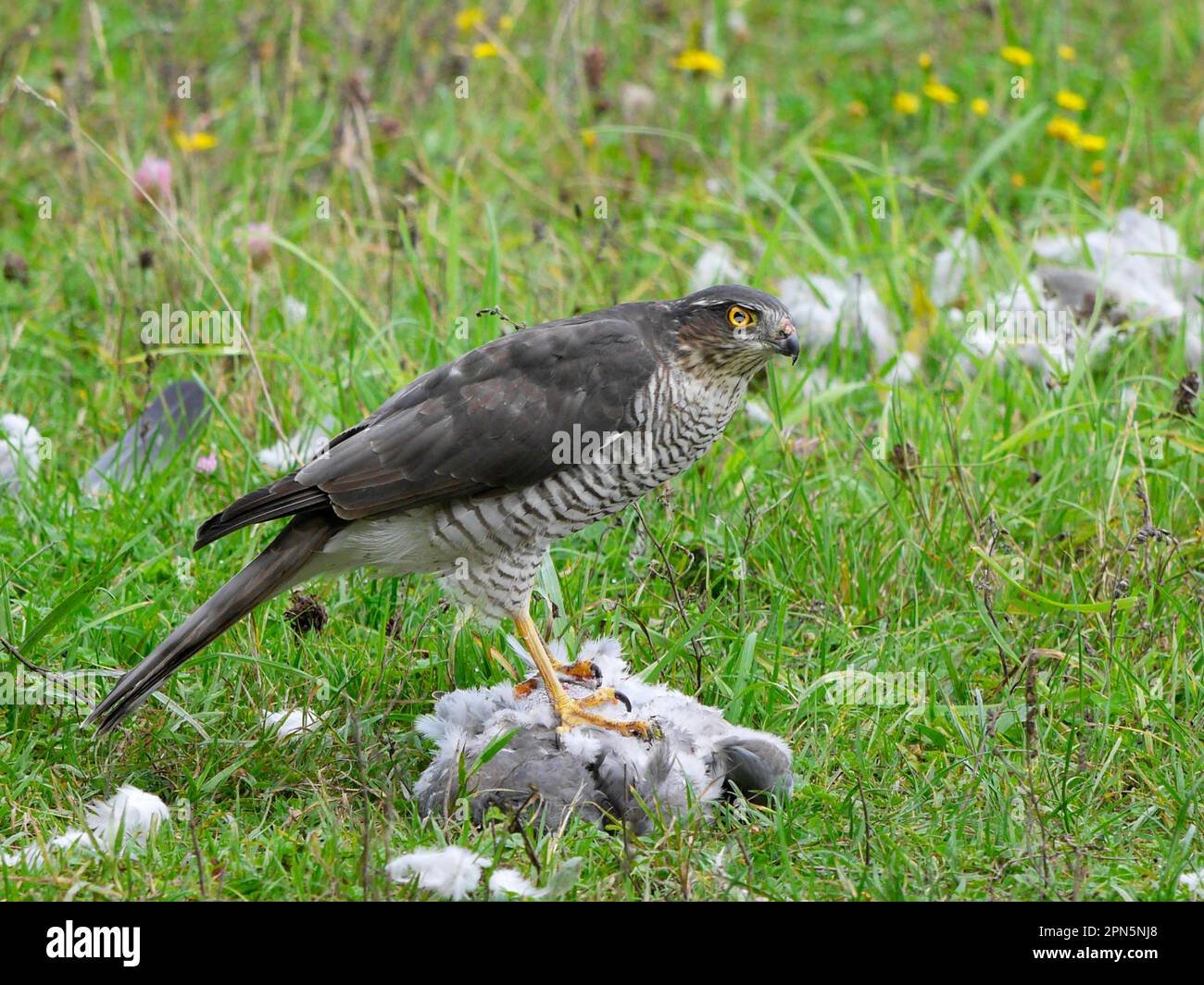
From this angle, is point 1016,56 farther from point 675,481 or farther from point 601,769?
point 601,769

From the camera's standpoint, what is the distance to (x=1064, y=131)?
6.79 metres

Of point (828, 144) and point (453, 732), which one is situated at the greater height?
point (828, 144)

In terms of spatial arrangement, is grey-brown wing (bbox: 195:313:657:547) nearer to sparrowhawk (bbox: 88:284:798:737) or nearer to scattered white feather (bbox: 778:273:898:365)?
sparrowhawk (bbox: 88:284:798:737)

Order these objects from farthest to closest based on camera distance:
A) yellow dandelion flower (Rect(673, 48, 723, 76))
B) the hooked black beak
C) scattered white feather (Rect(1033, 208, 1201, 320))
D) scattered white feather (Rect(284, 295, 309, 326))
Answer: yellow dandelion flower (Rect(673, 48, 723, 76)) → scattered white feather (Rect(1033, 208, 1201, 320)) → scattered white feather (Rect(284, 295, 309, 326)) → the hooked black beak

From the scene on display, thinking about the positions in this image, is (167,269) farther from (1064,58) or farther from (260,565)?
(1064,58)

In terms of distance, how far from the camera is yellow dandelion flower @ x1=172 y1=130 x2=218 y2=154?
6.39m

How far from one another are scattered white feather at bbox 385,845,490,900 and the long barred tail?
75 cm

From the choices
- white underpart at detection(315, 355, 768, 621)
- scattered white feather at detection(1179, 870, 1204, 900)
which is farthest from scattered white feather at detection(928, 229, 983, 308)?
scattered white feather at detection(1179, 870, 1204, 900)

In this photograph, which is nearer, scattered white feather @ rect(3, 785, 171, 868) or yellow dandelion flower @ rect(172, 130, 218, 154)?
scattered white feather @ rect(3, 785, 171, 868)

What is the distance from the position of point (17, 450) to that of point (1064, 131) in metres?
4.64

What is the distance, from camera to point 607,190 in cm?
679
